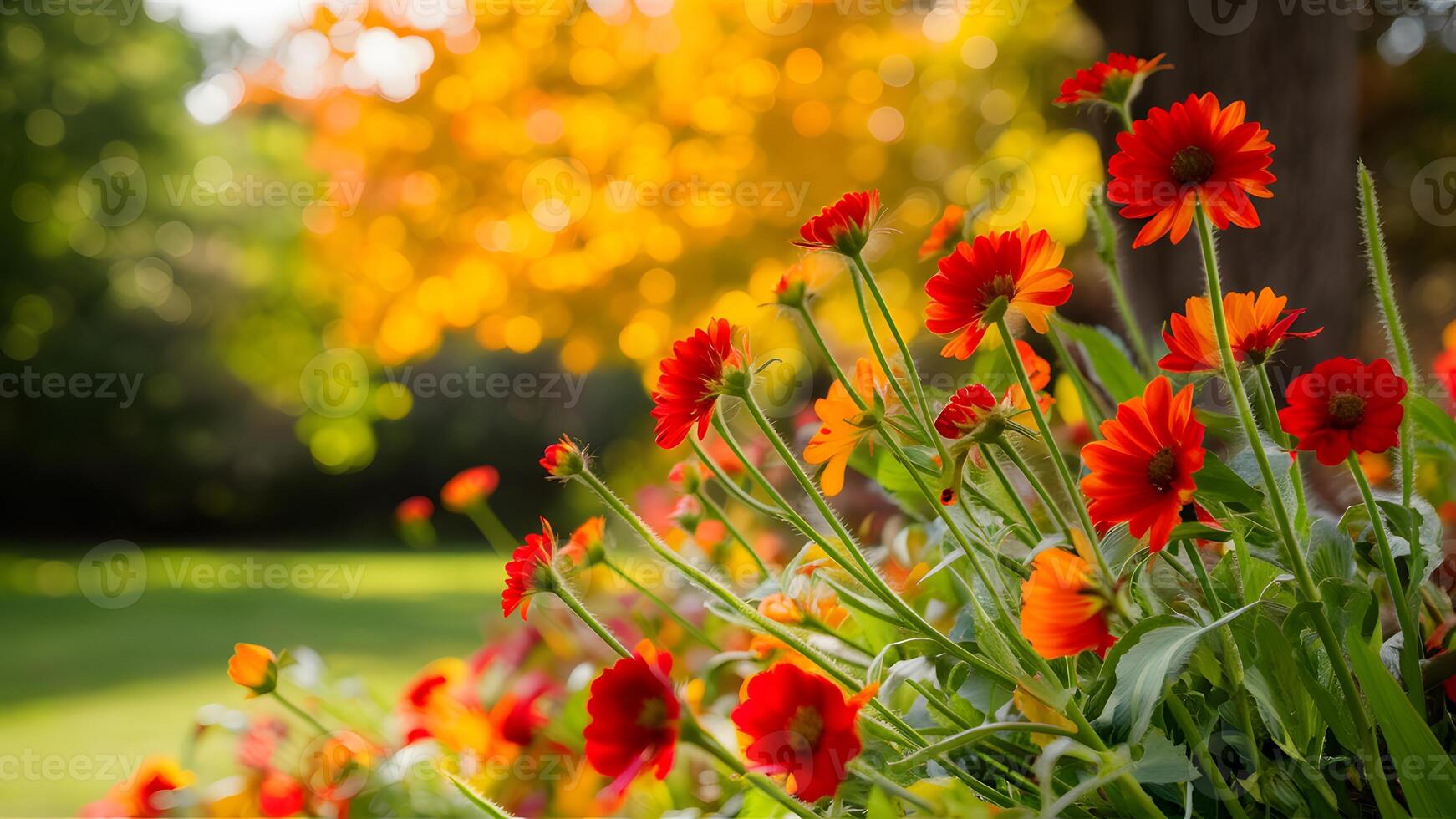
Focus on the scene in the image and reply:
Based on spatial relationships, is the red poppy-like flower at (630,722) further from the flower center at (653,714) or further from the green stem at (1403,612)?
the green stem at (1403,612)

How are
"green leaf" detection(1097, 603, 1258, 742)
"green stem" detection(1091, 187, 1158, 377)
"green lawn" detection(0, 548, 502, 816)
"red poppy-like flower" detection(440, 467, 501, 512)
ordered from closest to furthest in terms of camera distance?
"green leaf" detection(1097, 603, 1258, 742) < "green stem" detection(1091, 187, 1158, 377) < "red poppy-like flower" detection(440, 467, 501, 512) < "green lawn" detection(0, 548, 502, 816)

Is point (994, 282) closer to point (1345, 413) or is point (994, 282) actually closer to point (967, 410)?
point (967, 410)

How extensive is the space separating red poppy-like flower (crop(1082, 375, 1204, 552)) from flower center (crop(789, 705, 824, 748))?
14 centimetres

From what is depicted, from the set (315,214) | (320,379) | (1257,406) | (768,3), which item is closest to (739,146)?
(768,3)

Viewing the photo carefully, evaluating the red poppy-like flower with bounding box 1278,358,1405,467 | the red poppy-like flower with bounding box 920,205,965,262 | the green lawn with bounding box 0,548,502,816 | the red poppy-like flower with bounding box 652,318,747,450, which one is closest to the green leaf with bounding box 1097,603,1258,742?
the red poppy-like flower with bounding box 1278,358,1405,467

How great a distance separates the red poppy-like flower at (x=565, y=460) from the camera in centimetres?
59

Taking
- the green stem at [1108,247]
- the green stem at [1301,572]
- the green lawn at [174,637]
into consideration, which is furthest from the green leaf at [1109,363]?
the green lawn at [174,637]

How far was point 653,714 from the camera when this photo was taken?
17.8 inches

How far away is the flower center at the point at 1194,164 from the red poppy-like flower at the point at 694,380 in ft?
0.73

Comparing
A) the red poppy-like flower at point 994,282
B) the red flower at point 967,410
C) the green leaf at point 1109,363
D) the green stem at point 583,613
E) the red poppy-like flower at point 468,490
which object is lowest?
the red poppy-like flower at point 468,490

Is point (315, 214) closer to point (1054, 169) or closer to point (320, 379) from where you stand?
point (1054, 169)

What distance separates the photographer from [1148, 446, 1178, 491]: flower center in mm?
454

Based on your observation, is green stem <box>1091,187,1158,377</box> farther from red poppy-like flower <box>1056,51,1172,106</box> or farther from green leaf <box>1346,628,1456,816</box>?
green leaf <box>1346,628,1456,816</box>

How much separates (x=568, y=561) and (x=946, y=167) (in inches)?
131
